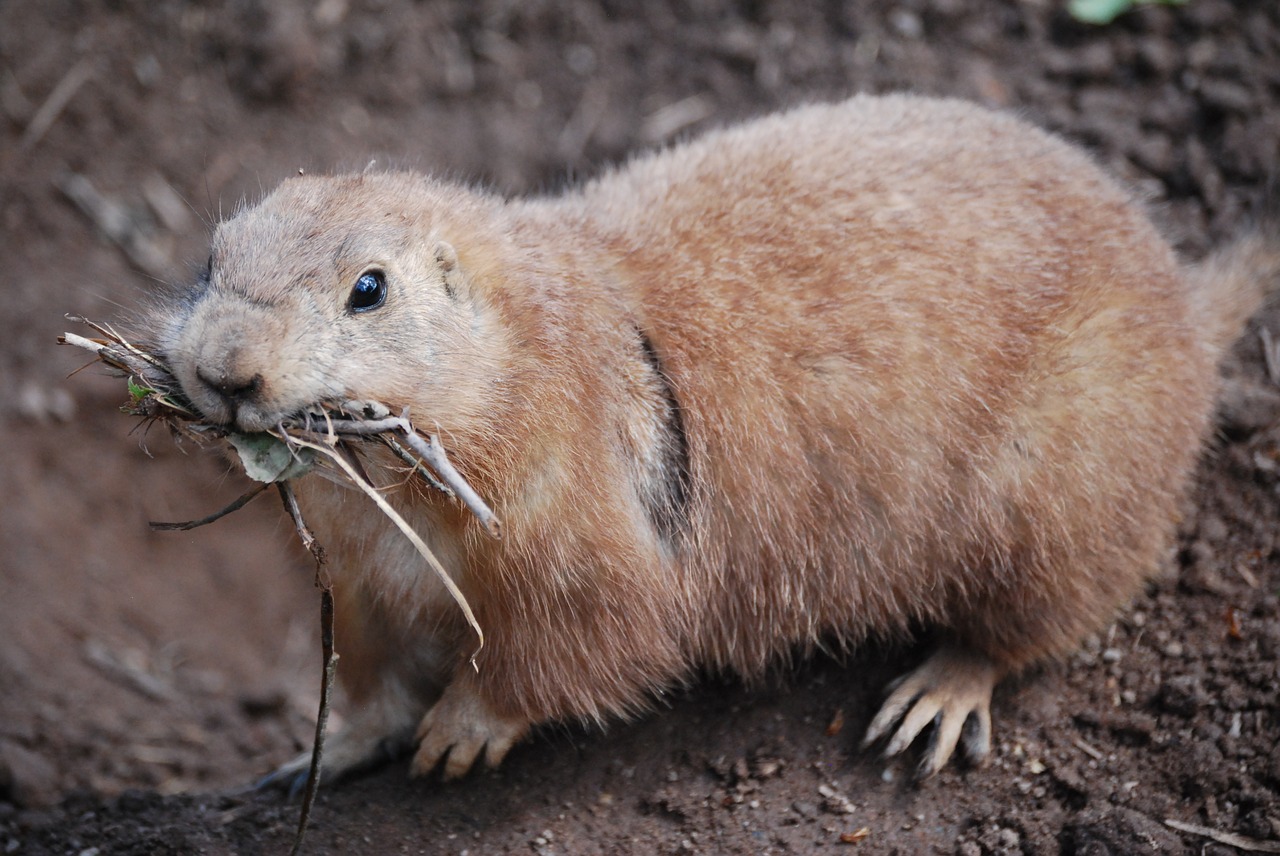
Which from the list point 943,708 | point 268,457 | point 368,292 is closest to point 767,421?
point 943,708

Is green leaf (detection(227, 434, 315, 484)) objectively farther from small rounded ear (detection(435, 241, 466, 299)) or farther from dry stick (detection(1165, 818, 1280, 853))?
dry stick (detection(1165, 818, 1280, 853))

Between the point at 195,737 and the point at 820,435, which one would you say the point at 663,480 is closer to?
the point at 820,435

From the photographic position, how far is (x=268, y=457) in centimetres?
333

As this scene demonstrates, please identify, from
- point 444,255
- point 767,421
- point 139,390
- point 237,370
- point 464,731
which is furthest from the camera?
point 464,731

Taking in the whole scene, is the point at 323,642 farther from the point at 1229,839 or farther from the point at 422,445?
the point at 1229,839

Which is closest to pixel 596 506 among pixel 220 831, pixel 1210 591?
pixel 220 831

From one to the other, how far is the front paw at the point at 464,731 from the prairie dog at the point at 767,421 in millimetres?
13

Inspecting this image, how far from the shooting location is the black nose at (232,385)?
10.5ft

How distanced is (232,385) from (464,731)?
1.87 m

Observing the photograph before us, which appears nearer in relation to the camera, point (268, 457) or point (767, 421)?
point (268, 457)

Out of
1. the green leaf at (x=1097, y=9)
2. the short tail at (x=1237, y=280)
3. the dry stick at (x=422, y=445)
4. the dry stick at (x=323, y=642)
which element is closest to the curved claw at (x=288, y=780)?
the dry stick at (x=323, y=642)

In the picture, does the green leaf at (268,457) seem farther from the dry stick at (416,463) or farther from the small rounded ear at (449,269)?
the small rounded ear at (449,269)

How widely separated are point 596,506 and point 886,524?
46.9 inches

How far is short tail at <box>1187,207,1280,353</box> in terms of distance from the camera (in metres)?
5.29
